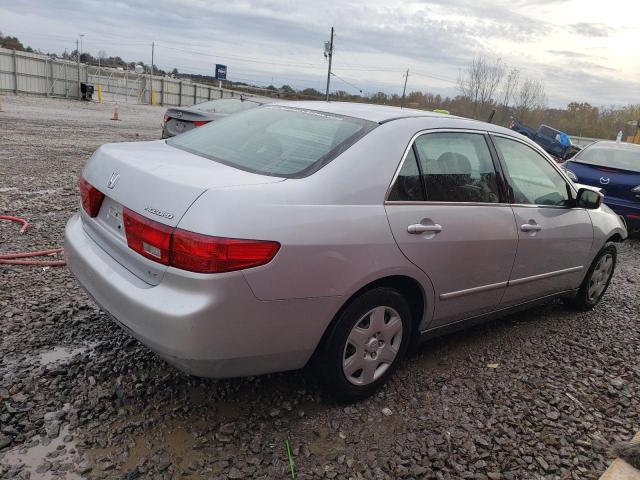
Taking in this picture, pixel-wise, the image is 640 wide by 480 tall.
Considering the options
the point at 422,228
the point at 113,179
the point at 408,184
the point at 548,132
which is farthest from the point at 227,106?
the point at 548,132

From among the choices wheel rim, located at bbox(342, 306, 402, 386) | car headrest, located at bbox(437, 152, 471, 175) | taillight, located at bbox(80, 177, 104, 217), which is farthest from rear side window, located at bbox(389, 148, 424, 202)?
taillight, located at bbox(80, 177, 104, 217)

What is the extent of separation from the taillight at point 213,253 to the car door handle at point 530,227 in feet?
7.05

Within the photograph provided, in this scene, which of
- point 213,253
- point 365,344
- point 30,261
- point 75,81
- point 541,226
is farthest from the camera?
point 75,81

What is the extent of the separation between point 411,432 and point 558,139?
2211cm

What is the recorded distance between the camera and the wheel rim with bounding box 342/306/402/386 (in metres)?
2.87

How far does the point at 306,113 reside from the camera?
11.3 feet

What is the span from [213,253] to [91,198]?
116 cm

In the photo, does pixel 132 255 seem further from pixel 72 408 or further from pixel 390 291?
pixel 390 291

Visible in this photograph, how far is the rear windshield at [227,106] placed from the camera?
36.0 ft

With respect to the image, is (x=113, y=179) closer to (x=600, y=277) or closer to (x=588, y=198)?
(x=588, y=198)

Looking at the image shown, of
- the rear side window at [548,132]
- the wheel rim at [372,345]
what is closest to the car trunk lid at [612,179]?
the wheel rim at [372,345]

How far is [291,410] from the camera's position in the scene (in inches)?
116

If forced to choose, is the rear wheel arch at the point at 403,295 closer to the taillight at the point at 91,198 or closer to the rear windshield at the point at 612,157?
the taillight at the point at 91,198

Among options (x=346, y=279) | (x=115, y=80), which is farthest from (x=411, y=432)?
(x=115, y=80)
